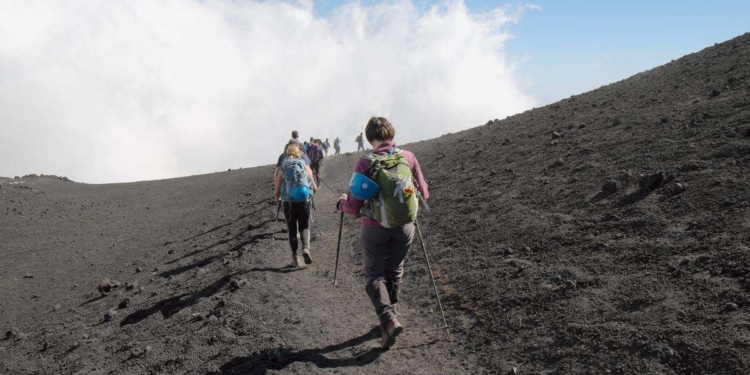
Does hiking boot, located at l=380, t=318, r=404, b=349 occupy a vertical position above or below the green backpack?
below

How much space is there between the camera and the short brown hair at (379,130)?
5.14 m

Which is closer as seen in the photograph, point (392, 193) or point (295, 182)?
point (392, 193)

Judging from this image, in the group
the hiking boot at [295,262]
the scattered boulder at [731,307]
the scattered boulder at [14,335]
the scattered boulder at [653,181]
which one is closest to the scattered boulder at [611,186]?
the scattered boulder at [653,181]

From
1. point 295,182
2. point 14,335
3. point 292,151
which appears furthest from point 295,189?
point 14,335

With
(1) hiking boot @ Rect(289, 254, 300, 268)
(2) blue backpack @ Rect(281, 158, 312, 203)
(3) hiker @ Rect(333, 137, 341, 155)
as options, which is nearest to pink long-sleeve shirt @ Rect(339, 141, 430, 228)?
(2) blue backpack @ Rect(281, 158, 312, 203)

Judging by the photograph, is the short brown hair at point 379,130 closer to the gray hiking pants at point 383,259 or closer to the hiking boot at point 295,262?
the gray hiking pants at point 383,259

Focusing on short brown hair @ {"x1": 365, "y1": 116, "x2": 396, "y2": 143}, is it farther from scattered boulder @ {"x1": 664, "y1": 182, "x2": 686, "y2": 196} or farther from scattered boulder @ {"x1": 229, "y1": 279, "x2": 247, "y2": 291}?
scattered boulder @ {"x1": 664, "y1": 182, "x2": 686, "y2": 196}

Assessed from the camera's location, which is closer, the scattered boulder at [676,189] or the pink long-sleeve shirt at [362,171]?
the pink long-sleeve shirt at [362,171]

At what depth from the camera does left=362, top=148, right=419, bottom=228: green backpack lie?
189 inches

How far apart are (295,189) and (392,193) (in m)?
3.49

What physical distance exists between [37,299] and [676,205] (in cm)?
1259

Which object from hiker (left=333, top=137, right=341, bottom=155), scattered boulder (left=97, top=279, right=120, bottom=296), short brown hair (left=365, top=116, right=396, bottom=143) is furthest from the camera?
hiker (left=333, top=137, right=341, bottom=155)

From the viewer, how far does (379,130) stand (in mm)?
5133

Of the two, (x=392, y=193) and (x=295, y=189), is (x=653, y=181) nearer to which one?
(x=392, y=193)
